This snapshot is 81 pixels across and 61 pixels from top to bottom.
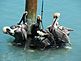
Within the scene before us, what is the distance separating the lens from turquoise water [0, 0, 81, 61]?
19.7m

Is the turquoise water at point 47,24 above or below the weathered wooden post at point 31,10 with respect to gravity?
below

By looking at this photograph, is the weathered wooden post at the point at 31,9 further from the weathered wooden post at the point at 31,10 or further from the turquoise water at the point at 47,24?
the turquoise water at the point at 47,24

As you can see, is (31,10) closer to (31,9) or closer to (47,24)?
(31,9)

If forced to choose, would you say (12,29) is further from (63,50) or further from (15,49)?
(63,50)

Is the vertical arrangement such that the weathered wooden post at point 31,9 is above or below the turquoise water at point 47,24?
above

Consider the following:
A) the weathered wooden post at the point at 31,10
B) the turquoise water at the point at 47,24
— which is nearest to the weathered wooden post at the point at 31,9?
the weathered wooden post at the point at 31,10

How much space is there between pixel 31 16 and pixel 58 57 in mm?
2060

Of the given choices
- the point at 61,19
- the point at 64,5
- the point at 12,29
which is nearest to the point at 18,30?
the point at 12,29

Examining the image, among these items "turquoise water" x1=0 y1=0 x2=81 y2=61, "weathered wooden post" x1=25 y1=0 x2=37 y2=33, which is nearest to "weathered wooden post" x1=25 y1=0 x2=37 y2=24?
"weathered wooden post" x1=25 y1=0 x2=37 y2=33

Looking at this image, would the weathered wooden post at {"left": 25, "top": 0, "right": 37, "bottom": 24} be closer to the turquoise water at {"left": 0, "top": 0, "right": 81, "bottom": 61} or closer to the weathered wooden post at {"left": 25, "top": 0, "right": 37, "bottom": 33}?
the weathered wooden post at {"left": 25, "top": 0, "right": 37, "bottom": 33}

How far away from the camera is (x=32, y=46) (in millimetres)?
20281

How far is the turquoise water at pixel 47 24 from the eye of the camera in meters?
19.7

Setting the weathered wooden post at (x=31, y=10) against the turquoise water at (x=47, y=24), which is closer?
the turquoise water at (x=47, y=24)

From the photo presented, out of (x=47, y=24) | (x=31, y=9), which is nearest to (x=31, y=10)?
(x=31, y=9)
